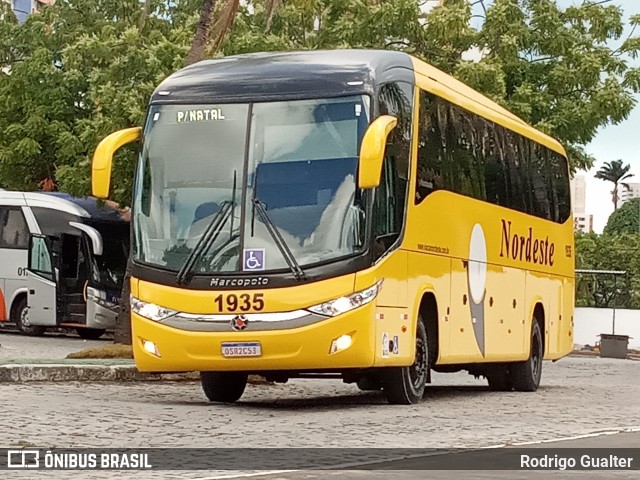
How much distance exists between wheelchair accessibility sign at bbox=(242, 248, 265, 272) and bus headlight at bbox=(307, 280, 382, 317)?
68 cm

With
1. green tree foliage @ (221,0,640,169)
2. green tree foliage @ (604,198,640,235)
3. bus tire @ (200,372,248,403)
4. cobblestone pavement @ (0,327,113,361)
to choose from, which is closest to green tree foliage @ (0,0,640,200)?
green tree foliage @ (221,0,640,169)

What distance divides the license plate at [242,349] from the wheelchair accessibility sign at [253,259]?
29.3 inches

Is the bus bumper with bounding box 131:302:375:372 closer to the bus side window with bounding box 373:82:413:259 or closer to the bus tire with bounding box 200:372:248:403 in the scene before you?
the bus side window with bounding box 373:82:413:259

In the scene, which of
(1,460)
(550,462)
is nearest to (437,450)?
(550,462)

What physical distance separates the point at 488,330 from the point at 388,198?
4626 millimetres

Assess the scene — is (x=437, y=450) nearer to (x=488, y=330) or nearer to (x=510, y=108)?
(x=488, y=330)

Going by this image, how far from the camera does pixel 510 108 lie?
3653 centimetres

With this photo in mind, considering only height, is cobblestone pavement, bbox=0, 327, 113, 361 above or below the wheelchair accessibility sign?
below

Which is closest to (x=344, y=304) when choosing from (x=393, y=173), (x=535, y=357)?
(x=393, y=173)

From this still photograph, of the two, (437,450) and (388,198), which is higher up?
(388,198)

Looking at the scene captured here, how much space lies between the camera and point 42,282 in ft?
132

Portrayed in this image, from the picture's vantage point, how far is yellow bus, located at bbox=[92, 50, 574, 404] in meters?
17.2

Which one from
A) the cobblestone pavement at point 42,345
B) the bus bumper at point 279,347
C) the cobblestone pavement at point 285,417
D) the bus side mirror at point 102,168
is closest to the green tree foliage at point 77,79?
the cobblestone pavement at point 42,345

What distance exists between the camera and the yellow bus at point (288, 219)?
56.5 feet
